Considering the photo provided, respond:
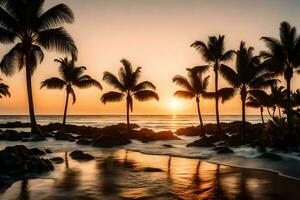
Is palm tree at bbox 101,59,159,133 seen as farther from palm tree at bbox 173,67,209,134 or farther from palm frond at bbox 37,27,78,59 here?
palm frond at bbox 37,27,78,59

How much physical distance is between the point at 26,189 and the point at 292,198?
7.89 metres

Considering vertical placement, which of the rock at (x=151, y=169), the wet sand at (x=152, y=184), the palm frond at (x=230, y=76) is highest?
the palm frond at (x=230, y=76)

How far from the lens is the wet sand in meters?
11.4

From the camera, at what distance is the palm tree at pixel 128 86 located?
42.6 metres

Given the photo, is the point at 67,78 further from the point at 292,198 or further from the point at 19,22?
the point at 292,198

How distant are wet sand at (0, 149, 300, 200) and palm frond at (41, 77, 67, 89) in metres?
24.8

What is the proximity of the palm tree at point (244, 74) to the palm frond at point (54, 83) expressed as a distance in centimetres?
1848

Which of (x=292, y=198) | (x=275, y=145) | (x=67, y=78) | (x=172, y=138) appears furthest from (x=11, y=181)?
(x=67, y=78)

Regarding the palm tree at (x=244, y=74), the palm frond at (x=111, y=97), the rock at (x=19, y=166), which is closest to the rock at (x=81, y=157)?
the rock at (x=19, y=166)

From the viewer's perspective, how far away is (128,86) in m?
42.8

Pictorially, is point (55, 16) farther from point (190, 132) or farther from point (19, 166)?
point (190, 132)

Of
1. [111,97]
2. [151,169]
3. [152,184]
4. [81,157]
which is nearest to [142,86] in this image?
[111,97]

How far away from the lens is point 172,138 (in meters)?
40.8

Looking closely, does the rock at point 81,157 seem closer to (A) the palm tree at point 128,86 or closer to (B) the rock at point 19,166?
(B) the rock at point 19,166
